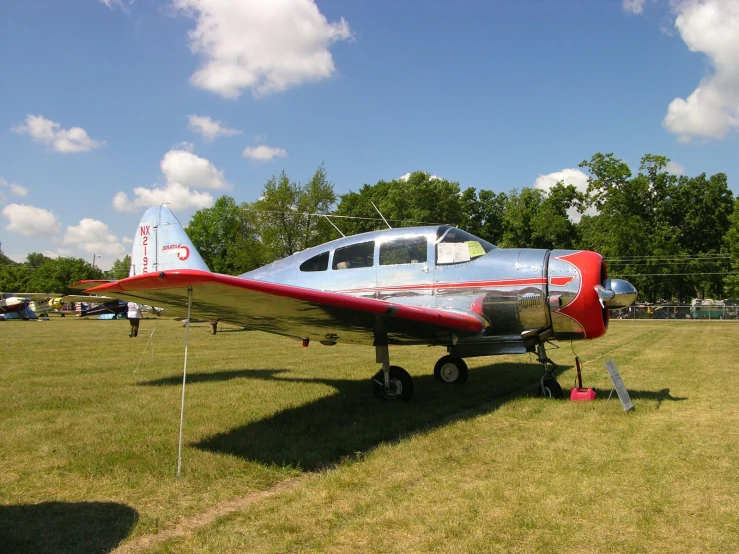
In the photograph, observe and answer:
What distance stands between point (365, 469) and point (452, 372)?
5071 millimetres

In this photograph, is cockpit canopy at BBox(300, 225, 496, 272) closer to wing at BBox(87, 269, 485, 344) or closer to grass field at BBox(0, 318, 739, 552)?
wing at BBox(87, 269, 485, 344)

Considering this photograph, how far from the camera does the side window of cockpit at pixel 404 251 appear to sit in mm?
7688

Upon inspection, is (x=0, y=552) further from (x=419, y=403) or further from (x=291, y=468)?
(x=419, y=403)

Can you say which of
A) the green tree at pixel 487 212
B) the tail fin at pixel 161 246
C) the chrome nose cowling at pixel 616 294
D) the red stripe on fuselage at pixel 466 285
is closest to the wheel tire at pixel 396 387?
the red stripe on fuselage at pixel 466 285

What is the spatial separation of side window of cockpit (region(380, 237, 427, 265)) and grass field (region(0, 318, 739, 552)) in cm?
210

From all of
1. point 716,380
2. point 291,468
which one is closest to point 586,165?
point 716,380

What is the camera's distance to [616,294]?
6793 mm

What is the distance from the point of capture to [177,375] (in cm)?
1016

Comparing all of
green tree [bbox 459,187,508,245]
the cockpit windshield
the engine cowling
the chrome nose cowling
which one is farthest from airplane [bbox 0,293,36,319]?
green tree [bbox 459,187,508,245]

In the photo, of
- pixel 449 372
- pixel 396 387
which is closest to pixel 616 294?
pixel 396 387

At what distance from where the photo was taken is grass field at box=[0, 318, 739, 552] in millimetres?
3121

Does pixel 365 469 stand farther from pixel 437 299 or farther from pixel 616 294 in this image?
pixel 616 294

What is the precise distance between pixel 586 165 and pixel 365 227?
2600cm

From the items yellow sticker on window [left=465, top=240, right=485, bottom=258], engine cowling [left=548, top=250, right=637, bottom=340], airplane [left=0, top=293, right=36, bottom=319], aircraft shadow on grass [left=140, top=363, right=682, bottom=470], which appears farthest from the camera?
airplane [left=0, top=293, right=36, bottom=319]
